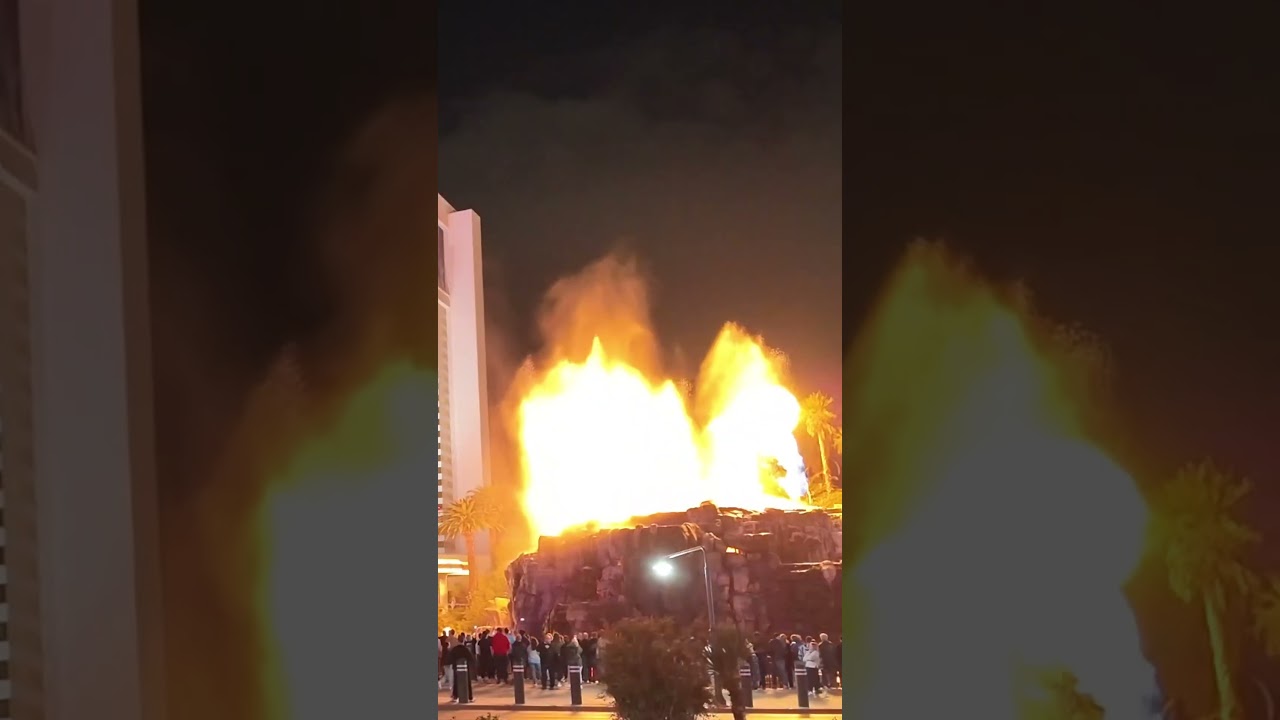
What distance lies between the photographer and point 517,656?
3.61 m

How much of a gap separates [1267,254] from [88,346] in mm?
4050

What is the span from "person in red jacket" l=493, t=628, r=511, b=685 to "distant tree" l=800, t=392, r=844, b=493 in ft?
4.63

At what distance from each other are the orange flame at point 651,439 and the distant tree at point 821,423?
43mm

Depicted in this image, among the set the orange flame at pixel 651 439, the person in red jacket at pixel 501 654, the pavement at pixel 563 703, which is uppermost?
the orange flame at pixel 651 439

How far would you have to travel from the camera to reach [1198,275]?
10.8 ft

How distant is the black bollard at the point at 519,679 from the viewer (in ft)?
11.8

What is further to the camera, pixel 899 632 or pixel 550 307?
pixel 550 307

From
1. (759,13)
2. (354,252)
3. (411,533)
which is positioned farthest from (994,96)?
(411,533)

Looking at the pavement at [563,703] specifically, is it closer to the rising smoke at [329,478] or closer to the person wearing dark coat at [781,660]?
the person wearing dark coat at [781,660]

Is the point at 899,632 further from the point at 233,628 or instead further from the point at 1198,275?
the point at 233,628

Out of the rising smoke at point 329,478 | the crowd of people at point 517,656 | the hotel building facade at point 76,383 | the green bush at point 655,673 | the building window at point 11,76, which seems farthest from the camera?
the crowd of people at point 517,656

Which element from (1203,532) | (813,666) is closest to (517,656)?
(813,666)

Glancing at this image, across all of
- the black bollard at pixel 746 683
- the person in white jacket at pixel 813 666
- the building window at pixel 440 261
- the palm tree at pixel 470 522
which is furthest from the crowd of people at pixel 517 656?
the building window at pixel 440 261

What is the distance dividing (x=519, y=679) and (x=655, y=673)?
56cm
